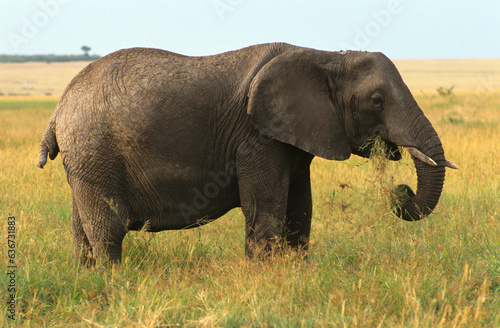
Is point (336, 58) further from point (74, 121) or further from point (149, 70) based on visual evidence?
point (74, 121)

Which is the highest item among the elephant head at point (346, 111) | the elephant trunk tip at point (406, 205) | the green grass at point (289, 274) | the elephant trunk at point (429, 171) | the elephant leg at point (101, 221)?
the elephant head at point (346, 111)

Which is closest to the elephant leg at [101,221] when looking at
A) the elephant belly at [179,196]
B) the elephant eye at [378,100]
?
the elephant belly at [179,196]

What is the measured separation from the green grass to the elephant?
0.34 metres

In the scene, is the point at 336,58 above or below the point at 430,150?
above

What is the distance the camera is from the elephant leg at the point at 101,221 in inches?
197

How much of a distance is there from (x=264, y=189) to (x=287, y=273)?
0.73 m

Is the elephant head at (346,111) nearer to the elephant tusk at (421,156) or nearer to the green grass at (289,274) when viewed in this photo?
the elephant tusk at (421,156)

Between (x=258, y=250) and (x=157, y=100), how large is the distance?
152cm

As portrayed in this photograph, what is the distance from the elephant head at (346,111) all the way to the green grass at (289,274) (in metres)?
0.30

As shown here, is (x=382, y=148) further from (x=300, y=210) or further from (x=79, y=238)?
(x=79, y=238)

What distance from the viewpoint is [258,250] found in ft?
15.9

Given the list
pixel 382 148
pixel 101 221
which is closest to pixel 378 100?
pixel 382 148

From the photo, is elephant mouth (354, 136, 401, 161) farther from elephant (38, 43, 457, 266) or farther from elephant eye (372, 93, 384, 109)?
elephant eye (372, 93, 384, 109)

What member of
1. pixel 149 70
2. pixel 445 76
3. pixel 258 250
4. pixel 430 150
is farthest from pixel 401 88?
pixel 445 76
